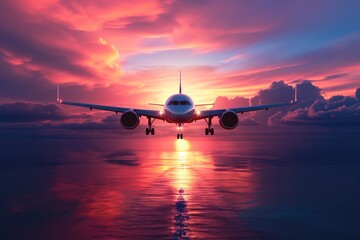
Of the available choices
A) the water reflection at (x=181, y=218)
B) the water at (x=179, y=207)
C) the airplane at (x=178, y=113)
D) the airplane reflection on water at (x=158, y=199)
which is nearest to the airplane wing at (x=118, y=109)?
the airplane at (x=178, y=113)

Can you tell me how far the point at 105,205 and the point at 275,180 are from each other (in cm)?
1978

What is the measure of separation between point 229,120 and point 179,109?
26.5 feet

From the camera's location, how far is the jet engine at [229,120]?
5959 cm

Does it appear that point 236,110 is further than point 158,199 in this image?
Yes

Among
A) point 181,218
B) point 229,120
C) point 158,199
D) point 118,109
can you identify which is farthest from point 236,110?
point 181,218

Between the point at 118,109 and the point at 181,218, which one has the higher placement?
the point at 118,109

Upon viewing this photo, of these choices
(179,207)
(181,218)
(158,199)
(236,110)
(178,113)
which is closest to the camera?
(181,218)

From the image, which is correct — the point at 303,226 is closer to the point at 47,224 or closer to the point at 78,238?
the point at 78,238

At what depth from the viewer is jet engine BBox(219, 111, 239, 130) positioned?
59594 millimetres

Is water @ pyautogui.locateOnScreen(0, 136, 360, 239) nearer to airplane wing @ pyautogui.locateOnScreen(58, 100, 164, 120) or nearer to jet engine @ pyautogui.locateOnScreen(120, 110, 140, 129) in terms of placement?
jet engine @ pyautogui.locateOnScreen(120, 110, 140, 129)

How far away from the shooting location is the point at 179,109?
55.5 m

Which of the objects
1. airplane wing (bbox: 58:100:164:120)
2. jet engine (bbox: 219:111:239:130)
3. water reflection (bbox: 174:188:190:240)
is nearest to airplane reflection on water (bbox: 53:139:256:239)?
water reflection (bbox: 174:188:190:240)

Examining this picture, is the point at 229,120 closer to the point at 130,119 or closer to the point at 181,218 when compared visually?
the point at 130,119

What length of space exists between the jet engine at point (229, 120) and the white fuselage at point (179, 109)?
4.43 m
